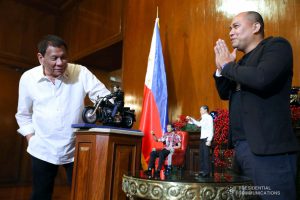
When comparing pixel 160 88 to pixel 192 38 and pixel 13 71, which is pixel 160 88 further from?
pixel 13 71

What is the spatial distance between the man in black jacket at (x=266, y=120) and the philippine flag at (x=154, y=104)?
1.45 m

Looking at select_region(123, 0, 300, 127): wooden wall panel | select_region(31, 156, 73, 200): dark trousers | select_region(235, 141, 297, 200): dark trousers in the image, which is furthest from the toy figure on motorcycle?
select_region(123, 0, 300, 127): wooden wall panel

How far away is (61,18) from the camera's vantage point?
628 cm

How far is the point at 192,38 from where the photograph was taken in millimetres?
3289

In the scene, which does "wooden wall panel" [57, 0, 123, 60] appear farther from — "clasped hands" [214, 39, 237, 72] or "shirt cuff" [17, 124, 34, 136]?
"clasped hands" [214, 39, 237, 72]

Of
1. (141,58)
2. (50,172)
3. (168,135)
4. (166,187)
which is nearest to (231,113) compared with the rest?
(168,135)

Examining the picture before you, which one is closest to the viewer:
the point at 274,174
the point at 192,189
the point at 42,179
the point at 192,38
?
the point at 192,189

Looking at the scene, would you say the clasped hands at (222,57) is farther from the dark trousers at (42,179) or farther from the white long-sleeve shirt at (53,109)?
the dark trousers at (42,179)

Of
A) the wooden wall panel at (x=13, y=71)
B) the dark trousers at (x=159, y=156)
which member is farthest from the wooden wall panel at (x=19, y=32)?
the dark trousers at (x=159, y=156)

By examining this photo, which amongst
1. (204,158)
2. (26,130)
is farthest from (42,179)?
(204,158)

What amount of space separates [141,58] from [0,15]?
3.32 metres

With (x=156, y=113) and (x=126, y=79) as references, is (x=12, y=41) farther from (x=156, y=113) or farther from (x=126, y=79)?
(x=156, y=113)

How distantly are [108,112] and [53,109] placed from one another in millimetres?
351

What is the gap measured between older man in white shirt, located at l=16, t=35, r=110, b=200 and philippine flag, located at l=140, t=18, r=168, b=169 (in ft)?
3.25
